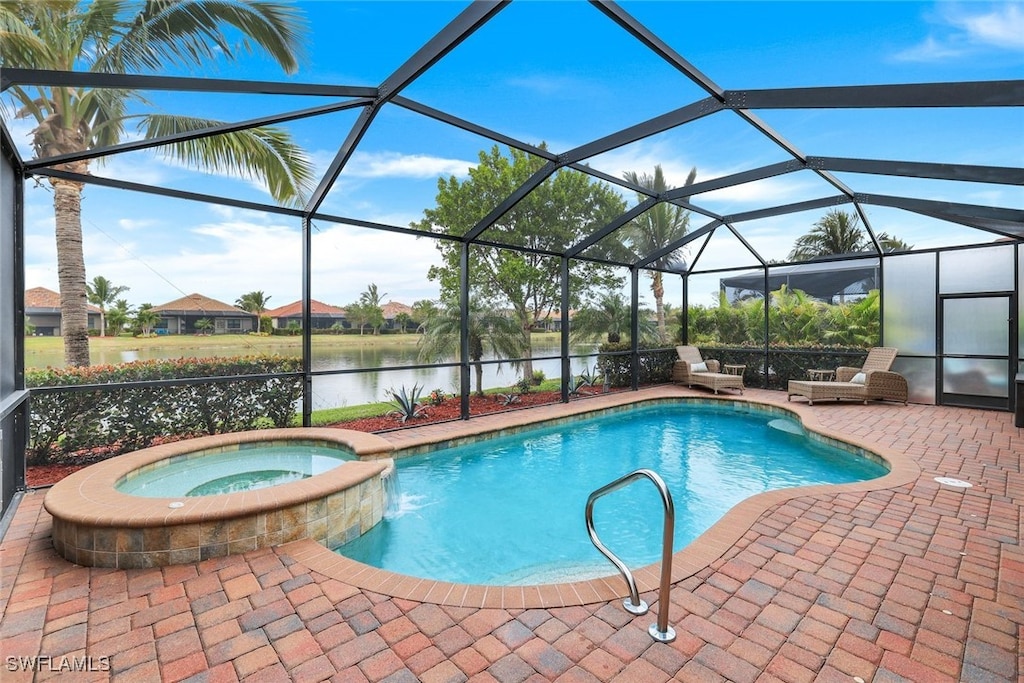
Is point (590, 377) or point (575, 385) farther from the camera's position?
point (590, 377)

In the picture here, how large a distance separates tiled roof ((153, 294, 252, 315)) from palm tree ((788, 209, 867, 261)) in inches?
537

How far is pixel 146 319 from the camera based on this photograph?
654cm

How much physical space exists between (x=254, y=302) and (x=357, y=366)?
2.72 meters

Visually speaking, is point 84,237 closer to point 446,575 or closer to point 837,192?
point 446,575

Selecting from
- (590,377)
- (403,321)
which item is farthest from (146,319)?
(590,377)

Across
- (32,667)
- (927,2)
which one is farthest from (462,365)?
(927,2)

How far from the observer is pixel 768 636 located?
2.27 metres

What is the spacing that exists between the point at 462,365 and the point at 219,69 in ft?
17.2

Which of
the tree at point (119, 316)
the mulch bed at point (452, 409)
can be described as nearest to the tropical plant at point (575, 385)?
the mulch bed at point (452, 409)

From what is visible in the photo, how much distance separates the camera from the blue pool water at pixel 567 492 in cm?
379

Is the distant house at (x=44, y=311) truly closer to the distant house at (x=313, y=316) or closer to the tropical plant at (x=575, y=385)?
the distant house at (x=313, y=316)

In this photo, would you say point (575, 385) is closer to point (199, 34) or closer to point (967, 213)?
point (967, 213)

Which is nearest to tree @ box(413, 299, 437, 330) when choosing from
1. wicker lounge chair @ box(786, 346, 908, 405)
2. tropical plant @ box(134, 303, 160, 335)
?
tropical plant @ box(134, 303, 160, 335)

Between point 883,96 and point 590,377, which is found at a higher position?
point 883,96
